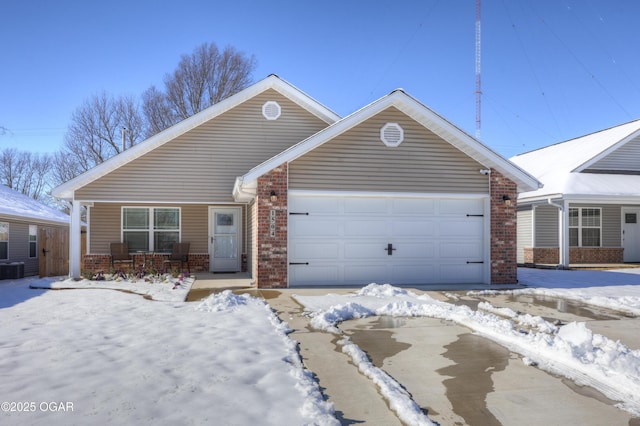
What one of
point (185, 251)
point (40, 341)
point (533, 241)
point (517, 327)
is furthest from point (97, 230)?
point (533, 241)

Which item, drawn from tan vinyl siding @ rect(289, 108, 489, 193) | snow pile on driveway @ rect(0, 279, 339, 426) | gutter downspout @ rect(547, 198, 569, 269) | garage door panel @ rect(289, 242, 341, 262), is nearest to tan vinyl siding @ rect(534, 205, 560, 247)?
gutter downspout @ rect(547, 198, 569, 269)

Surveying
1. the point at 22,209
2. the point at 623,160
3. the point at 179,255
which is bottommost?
the point at 179,255

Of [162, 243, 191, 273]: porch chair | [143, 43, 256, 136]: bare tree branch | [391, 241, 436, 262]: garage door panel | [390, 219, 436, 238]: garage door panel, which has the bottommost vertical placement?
[162, 243, 191, 273]: porch chair

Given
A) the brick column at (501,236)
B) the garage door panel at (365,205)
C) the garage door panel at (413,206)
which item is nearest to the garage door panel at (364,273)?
the garage door panel at (365,205)

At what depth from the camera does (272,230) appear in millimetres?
10406

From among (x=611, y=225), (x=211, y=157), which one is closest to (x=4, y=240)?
(x=211, y=157)

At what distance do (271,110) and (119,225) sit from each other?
19.9 ft

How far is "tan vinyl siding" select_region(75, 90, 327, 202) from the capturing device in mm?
13172

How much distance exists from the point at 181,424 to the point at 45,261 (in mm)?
13469

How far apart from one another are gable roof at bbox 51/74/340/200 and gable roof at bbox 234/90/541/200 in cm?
347

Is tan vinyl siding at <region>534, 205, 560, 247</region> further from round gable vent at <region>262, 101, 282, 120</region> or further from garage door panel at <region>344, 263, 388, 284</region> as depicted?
round gable vent at <region>262, 101, 282, 120</region>

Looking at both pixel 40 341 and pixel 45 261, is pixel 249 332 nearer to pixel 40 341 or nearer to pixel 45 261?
pixel 40 341

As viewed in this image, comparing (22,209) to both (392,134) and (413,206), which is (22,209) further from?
(413,206)

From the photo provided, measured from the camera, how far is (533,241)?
17.5m
